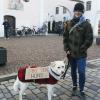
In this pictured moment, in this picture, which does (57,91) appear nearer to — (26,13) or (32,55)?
Result: (32,55)

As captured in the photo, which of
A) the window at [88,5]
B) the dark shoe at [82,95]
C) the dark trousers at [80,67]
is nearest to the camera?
the dark trousers at [80,67]

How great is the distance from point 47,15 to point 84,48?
25.9 m

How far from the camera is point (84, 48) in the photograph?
429 centimetres

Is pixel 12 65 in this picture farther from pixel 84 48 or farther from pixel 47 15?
pixel 47 15

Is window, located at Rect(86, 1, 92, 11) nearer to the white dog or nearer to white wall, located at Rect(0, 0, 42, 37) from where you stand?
white wall, located at Rect(0, 0, 42, 37)

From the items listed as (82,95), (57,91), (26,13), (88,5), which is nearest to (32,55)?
(57,91)

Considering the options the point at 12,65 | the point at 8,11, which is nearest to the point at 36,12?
the point at 8,11

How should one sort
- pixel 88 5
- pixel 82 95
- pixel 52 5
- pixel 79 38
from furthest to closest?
pixel 88 5 → pixel 52 5 → pixel 82 95 → pixel 79 38

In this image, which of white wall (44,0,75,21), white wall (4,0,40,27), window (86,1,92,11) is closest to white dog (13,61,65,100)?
white wall (4,0,40,27)

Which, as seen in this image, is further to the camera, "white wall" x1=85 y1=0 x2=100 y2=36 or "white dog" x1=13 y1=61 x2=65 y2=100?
"white wall" x1=85 y1=0 x2=100 y2=36

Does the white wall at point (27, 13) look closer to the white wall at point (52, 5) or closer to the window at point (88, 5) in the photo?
the white wall at point (52, 5)

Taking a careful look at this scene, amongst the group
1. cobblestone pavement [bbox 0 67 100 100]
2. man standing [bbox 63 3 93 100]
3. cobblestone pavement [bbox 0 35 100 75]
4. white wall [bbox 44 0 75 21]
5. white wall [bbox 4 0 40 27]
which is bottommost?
cobblestone pavement [bbox 0 67 100 100]

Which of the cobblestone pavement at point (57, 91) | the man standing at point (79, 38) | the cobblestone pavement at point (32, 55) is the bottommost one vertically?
the cobblestone pavement at point (57, 91)

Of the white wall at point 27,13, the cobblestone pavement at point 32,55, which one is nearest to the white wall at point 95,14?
the white wall at point 27,13
